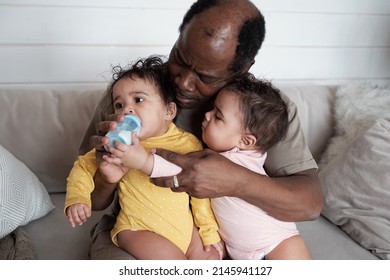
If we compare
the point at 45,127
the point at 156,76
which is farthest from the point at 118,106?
the point at 45,127

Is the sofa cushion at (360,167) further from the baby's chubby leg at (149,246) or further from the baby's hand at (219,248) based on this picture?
the baby's chubby leg at (149,246)

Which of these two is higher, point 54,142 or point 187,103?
point 187,103

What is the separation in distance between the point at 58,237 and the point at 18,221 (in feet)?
0.46

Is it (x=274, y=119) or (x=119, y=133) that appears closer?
(x=119, y=133)

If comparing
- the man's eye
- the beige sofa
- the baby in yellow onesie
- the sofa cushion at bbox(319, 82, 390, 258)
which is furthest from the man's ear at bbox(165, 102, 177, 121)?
the sofa cushion at bbox(319, 82, 390, 258)

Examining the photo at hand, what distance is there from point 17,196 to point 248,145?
0.80 meters

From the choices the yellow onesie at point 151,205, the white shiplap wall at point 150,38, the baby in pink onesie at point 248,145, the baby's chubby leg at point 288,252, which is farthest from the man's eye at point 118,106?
the white shiplap wall at point 150,38

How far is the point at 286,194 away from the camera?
3.88 ft

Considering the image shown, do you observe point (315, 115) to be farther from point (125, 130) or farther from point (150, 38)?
point (125, 130)

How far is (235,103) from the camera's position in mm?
1175

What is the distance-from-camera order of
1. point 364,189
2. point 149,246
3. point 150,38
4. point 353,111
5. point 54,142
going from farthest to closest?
point 150,38 < point 353,111 < point 54,142 < point 364,189 < point 149,246
